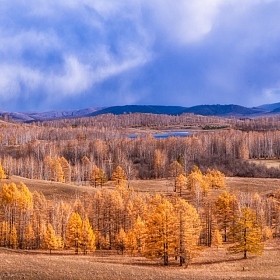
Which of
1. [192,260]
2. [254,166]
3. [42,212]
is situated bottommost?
[192,260]

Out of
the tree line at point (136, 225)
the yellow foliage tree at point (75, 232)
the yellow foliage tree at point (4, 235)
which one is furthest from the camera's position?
the yellow foliage tree at point (4, 235)

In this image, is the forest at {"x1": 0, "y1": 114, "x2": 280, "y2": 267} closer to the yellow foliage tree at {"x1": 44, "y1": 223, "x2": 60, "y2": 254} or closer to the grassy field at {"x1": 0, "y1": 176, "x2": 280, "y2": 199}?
the yellow foliage tree at {"x1": 44, "y1": 223, "x2": 60, "y2": 254}

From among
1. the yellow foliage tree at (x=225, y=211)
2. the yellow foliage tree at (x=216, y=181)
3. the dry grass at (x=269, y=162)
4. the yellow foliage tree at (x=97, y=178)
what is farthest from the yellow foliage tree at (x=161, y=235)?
the dry grass at (x=269, y=162)

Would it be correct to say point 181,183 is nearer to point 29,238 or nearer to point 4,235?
point 29,238

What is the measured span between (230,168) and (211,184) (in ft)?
144

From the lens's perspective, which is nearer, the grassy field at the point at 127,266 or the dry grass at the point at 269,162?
the grassy field at the point at 127,266

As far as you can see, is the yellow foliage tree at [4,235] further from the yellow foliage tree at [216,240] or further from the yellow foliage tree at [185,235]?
the yellow foliage tree at [216,240]

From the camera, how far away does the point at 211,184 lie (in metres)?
126

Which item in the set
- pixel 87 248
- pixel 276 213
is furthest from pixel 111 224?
pixel 276 213

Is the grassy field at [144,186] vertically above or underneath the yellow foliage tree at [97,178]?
underneath

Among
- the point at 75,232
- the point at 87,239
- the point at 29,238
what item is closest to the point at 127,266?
the point at 87,239

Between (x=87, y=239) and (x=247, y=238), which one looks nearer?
(x=247, y=238)

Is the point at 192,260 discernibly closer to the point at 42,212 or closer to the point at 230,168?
the point at 42,212

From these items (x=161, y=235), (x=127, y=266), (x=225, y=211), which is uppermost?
(x=225, y=211)
